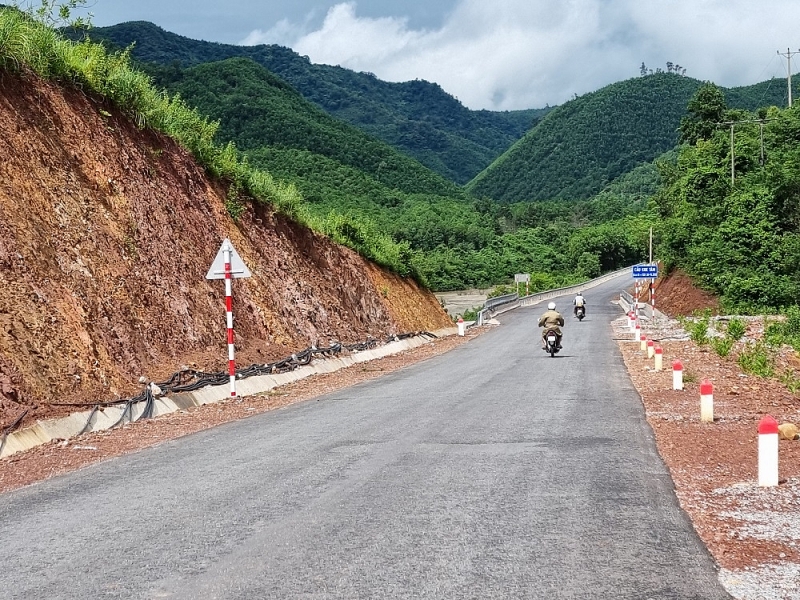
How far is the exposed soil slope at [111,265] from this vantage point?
12.6 m

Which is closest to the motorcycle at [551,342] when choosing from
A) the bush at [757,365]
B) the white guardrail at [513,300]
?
the bush at [757,365]

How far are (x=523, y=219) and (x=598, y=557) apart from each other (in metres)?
140

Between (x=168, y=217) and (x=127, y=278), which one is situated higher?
(x=168, y=217)

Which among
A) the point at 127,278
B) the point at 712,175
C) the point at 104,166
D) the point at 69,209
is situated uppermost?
the point at 712,175

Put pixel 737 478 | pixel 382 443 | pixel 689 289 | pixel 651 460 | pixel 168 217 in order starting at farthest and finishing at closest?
pixel 689 289 → pixel 168 217 → pixel 382 443 → pixel 651 460 → pixel 737 478

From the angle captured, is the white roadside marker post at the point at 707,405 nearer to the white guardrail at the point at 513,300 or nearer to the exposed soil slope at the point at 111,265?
the exposed soil slope at the point at 111,265

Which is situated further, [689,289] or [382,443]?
[689,289]

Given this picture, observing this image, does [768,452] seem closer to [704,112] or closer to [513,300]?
[513,300]

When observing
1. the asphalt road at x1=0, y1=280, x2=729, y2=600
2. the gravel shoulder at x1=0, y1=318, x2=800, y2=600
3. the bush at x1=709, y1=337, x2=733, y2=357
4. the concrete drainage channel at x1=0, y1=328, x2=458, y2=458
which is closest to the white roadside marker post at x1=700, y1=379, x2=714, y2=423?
the gravel shoulder at x1=0, y1=318, x2=800, y2=600

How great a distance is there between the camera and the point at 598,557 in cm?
561

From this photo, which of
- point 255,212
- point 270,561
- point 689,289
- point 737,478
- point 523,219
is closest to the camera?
point 270,561

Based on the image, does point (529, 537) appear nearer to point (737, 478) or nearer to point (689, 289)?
point (737, 478)

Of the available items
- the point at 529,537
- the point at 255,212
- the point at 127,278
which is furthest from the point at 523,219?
the point at 529,537

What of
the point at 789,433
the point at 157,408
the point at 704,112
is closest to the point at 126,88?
the point at 157,408
